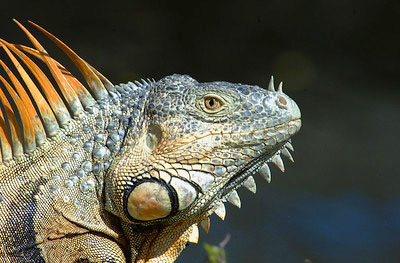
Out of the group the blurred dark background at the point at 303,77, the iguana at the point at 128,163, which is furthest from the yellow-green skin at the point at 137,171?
the blurred dark background at the point at 303,77

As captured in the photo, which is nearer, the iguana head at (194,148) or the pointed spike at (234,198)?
the iguana head at (194,148)

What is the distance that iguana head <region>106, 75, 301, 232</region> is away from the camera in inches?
95.1

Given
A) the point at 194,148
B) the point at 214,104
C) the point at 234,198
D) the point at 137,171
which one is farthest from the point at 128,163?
the point at 234,198

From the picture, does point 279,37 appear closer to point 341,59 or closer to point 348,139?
point 341,59

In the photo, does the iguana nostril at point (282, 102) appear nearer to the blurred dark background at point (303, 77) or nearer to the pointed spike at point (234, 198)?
the pointed spike at point (234, 198)

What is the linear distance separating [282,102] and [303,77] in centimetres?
374

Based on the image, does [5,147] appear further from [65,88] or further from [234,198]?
[234,198]

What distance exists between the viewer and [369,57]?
616cm

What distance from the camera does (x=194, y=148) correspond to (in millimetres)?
2482

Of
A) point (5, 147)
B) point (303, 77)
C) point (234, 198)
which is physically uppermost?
point (303, 77)

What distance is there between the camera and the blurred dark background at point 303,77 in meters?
5.74

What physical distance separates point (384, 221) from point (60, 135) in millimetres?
4715

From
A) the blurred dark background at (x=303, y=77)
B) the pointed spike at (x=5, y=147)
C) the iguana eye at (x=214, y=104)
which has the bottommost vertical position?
the pointed spike at (x=5, y=147)

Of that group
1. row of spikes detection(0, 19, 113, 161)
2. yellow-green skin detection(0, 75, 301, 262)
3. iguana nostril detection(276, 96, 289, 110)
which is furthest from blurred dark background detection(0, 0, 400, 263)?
iguana nostril detection(276, 96, 289, 110)
